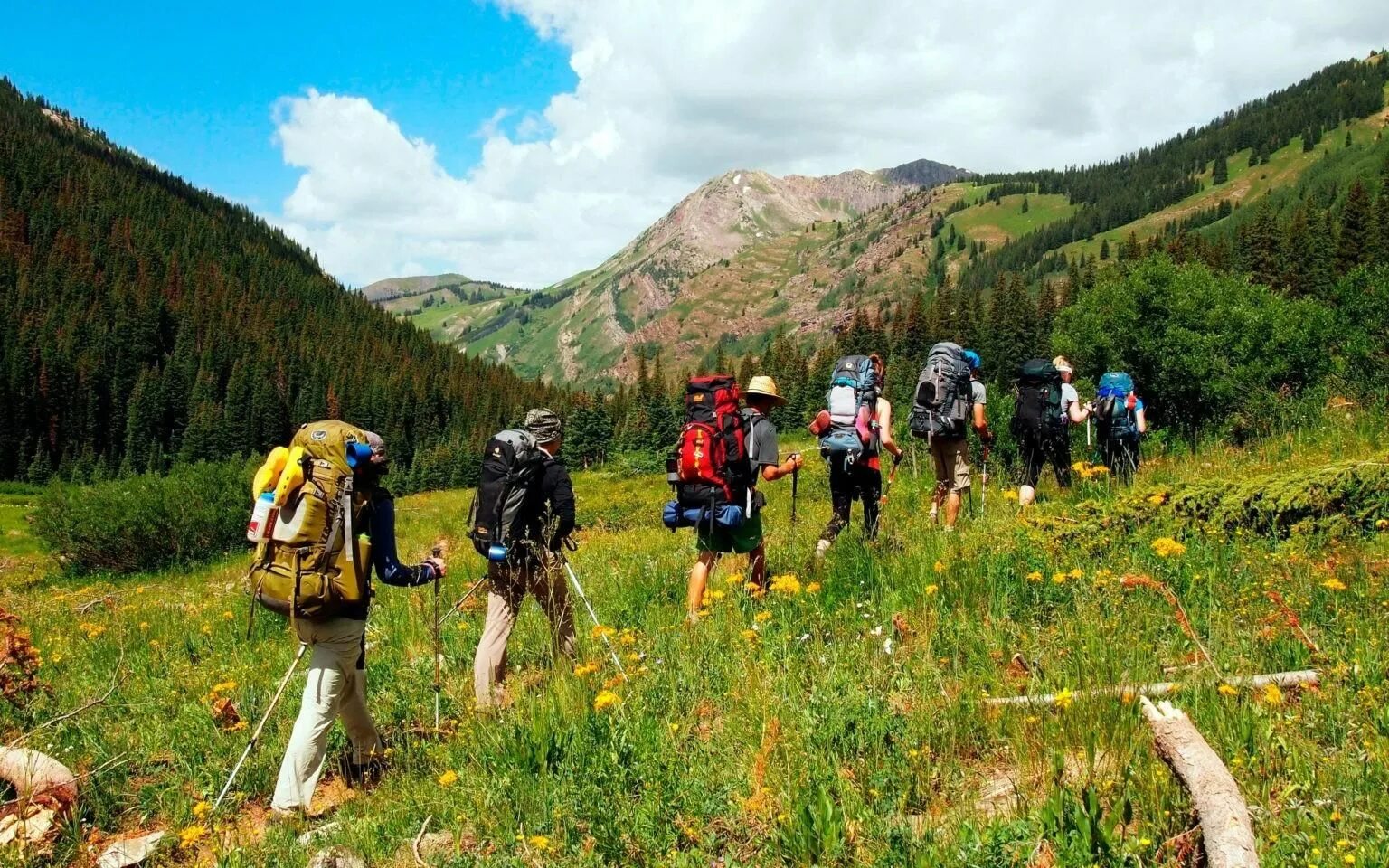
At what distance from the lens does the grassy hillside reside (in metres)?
2.90

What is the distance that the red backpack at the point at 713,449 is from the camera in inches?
256

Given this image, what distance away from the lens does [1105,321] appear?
4378 centimetres

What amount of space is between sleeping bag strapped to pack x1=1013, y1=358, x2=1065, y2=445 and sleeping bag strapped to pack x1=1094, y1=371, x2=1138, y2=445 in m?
2.42

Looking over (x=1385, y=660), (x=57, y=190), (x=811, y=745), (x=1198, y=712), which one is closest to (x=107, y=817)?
(x=811, y=745)

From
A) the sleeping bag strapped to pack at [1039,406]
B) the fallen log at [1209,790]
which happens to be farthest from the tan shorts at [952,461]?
the fallen log at [1209,790]

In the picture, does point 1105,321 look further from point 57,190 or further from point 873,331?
point 57,190

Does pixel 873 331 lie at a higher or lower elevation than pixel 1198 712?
higher

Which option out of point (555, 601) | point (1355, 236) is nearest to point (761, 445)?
point (555, 601)

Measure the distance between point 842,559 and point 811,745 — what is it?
3.45 m

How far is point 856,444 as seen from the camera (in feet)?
26.1

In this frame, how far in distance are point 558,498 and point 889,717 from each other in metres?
3.13

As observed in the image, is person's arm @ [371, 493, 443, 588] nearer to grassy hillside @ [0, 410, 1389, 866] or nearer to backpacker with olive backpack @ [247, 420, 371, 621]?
backpacker with olive backpack @ [247, 420, 371, 621]

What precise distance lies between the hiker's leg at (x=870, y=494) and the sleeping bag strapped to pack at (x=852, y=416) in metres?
0.21

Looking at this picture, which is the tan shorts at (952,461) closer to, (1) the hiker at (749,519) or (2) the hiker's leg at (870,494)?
(2) the hiker's leg at (870,494)
